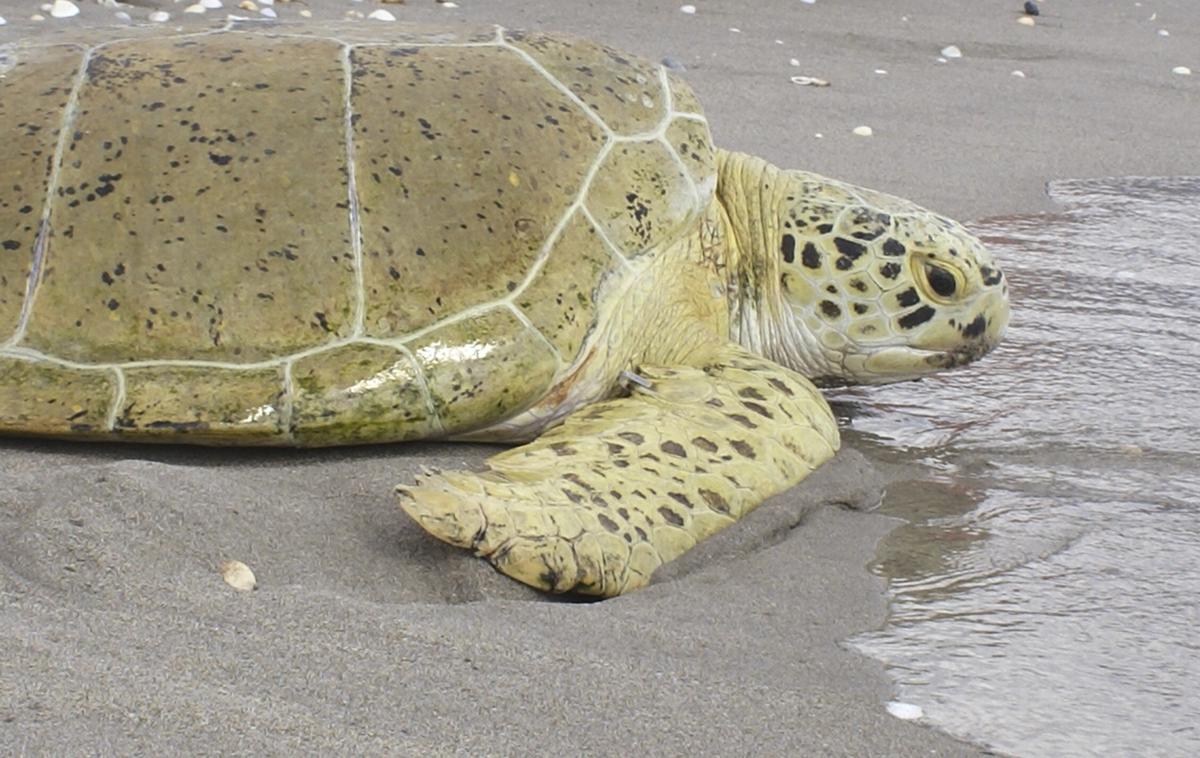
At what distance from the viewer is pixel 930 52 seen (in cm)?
723

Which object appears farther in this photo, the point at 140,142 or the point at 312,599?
the point at 140,142

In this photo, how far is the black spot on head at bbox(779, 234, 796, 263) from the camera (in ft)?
11.3

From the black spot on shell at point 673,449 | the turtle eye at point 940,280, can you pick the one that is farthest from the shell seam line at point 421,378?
the turtle eye at point 940,280

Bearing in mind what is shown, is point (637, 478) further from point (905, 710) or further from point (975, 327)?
point (975, 327)

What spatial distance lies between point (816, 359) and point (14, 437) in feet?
5.66

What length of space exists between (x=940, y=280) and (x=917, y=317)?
96 millimetres

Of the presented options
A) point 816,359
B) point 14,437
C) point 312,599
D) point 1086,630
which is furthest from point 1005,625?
point 14,437

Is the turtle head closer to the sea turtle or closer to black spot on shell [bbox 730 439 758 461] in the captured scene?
the sea turtle

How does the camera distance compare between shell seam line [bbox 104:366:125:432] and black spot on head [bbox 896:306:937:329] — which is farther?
black spot on head [bbox 896:306:937:329]

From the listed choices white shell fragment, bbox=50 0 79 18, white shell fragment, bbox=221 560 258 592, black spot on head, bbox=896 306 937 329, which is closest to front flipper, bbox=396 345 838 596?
white shell fragment, bbox=221 560 258 592

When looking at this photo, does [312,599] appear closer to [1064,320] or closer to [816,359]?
[816,359]

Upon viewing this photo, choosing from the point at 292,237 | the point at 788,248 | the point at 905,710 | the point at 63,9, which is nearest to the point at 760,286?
the point at 788,248

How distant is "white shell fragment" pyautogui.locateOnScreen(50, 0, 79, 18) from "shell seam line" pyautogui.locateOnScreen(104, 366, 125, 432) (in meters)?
3.82

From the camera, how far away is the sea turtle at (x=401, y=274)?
265 cm
